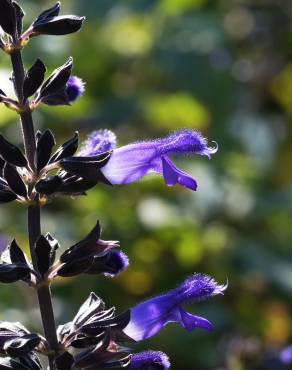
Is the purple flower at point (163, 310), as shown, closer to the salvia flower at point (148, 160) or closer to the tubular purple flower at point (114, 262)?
the tubular purple flower at point (114, 262)

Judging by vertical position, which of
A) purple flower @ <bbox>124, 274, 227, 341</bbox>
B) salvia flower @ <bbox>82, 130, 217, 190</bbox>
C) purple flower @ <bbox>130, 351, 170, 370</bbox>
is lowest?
purple flower @ <bbox>130, 351, 170, 370</bbox>

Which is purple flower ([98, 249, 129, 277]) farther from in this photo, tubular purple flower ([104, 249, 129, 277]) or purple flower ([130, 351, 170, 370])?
purple flower ([130, 351, 170, 370])

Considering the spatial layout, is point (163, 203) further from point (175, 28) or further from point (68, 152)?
point (68, 152)

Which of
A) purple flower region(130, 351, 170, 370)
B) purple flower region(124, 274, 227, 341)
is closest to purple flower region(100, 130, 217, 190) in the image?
purple flower region(124, 274, 227, 341)

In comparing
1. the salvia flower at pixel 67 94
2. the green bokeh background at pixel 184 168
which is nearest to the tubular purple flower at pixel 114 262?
the salvia flower at pixel 67 94

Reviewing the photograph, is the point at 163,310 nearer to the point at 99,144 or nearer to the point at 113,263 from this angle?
the point at 113,263

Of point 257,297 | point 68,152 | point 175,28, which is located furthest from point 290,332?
point 68,152
